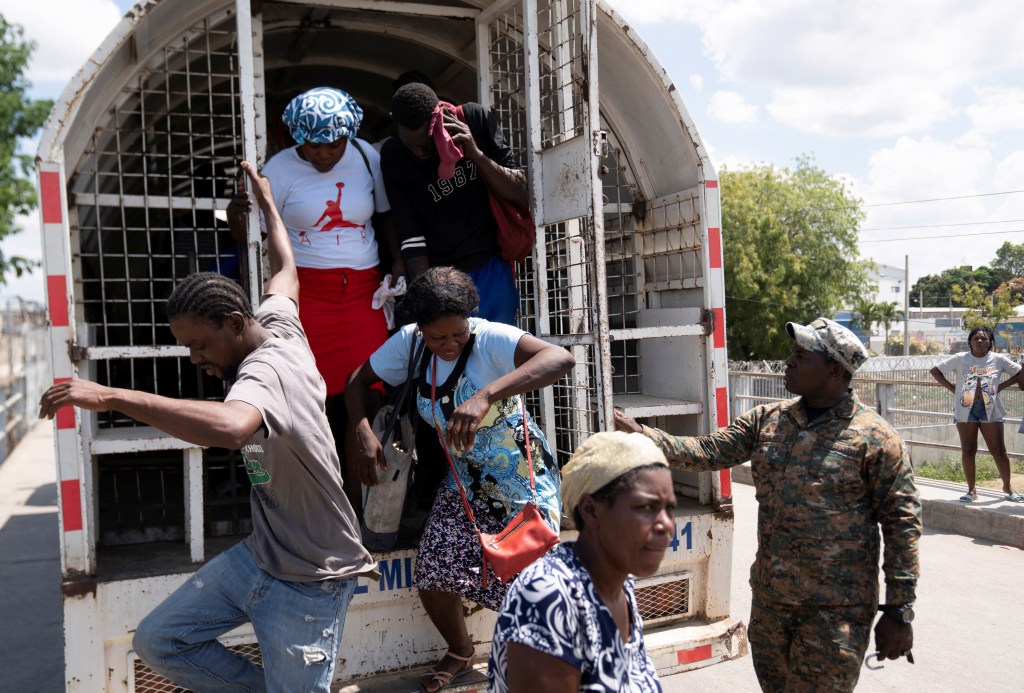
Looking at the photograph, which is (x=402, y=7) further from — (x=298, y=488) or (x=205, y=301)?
(x=298, y=488)

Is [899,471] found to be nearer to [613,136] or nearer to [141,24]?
[613,136]

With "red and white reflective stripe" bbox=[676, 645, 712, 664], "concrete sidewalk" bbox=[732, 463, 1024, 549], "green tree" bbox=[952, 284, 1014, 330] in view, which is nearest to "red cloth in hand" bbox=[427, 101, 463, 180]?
"red and white reflective stripe" bbox=[676, 645, 712, 664]

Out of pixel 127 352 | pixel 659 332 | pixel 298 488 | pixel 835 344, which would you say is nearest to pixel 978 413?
pixel 659 332

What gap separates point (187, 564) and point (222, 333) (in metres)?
1.32

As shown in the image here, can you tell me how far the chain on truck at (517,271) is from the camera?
312 cm

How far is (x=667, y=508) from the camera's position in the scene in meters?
1.82

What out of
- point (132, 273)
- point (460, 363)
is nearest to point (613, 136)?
point (460, 363)

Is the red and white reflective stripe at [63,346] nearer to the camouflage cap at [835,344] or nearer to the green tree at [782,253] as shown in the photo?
the camouflage cap at [835,344]

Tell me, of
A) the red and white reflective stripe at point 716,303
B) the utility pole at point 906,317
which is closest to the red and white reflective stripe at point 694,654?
the red and white reflective stripe at point 716,303

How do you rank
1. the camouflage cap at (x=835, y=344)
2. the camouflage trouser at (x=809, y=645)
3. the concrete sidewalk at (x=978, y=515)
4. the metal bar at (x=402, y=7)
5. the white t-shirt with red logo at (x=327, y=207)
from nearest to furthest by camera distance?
the camouflage trouser at (x=809, y=645)
the camouflage cap at (x=835, y=344)
the white t-shirt with red logo at (x=327, y=207)
the metal bar at (x=402, y=7)
the concrete sidewalk at (x=978, y=515)

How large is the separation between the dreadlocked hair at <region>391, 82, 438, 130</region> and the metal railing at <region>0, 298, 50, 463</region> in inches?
343

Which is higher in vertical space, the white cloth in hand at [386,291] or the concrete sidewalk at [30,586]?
the white cloth in hand at [386,291]

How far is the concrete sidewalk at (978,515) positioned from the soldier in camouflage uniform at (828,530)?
537cm

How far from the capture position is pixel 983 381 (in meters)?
7.95
